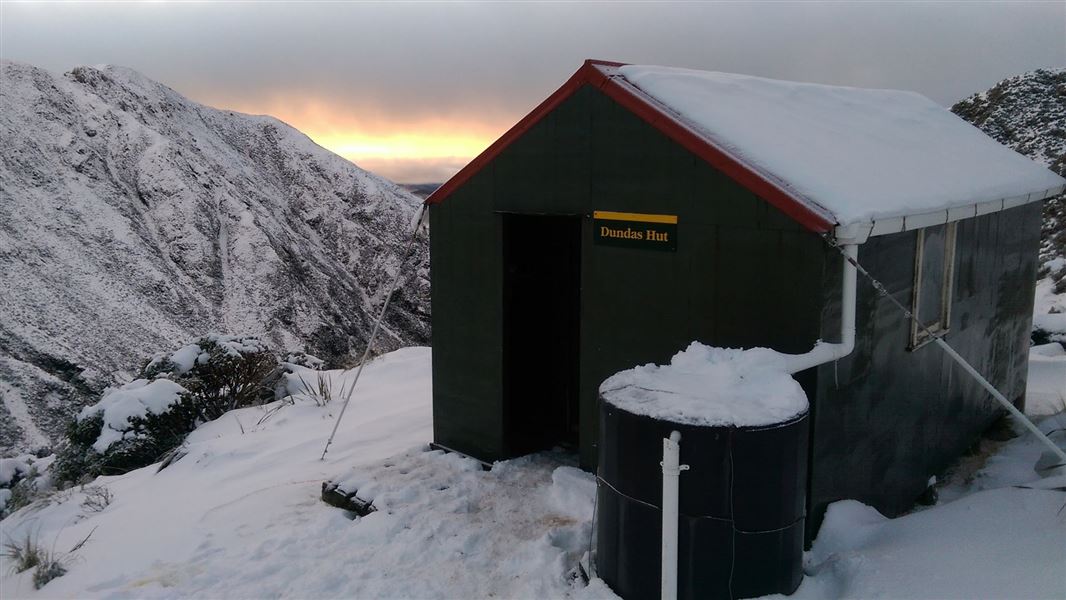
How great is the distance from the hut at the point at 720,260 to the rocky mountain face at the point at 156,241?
13304mm

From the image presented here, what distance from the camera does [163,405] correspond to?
353 inches

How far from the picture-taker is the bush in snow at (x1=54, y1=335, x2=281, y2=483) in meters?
8.52

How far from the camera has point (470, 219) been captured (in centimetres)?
696

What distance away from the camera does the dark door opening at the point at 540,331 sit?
22.6ft

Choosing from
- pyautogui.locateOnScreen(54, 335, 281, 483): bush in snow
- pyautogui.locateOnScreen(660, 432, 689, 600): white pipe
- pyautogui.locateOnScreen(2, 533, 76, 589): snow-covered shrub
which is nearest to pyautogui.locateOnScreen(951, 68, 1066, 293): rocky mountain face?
pyautogui.locateOnScreen(54, 335, 281, 483): bush in snow

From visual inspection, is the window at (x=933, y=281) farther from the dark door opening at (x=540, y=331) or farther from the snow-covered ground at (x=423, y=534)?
the dark door opening at (x=540, y=331)

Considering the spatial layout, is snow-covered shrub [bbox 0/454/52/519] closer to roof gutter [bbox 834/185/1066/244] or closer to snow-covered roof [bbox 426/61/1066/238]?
snow-covered roof [bbox 426/61/1066/238]

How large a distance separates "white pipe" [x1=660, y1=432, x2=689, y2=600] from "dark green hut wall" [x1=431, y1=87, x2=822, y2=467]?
4.89 ft

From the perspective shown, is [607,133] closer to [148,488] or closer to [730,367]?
[730,367]

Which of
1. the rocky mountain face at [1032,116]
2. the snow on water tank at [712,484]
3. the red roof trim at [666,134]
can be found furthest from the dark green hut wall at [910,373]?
the rocky mountain face at [1032,116]

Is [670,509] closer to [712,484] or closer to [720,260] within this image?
[712,484]

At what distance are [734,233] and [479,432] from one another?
3070 millimetres

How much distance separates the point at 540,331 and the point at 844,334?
2881mm

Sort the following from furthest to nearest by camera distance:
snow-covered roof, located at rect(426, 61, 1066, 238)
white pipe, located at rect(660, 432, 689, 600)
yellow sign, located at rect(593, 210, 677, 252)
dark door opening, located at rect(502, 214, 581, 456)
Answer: dark door opening, located at rect(502, 214, 581, 456) < yellow sign, located at rect(593, 210, 677, 252) < snow-covered roof, located at rect(426, 61, 1066, 238) < white pipe, located at rect(660, 432, 689, 600)
